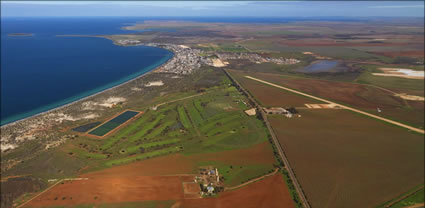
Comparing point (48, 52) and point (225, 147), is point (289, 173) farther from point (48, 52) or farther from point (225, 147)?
point (48, 52)

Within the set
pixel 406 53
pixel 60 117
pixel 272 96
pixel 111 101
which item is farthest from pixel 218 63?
pixel 406 53

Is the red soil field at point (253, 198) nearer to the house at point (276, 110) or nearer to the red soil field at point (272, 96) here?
the house at point (276, 110)

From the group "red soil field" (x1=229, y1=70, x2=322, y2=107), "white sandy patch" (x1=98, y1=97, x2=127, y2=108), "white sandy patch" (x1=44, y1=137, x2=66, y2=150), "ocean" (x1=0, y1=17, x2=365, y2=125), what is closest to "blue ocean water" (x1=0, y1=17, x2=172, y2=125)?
"ocean" (x1=0, y1=17, x2=365, y2=125)

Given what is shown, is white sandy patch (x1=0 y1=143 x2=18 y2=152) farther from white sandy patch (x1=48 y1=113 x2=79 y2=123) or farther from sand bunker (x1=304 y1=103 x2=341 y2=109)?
sand bunker (x1=304 y1=103 x2=341 y2=109)

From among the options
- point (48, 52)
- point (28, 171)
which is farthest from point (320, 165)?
point (48, 52)

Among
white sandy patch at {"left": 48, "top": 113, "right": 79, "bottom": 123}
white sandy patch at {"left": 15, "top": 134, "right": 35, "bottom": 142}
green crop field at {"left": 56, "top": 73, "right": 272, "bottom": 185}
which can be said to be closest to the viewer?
green crop field at {"left": 56, "top": 73, "right": 272, "bottom": 185}

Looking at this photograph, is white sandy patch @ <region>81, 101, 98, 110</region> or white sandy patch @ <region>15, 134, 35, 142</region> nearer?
white sandy patch @ <region>15, 134, 35, 142</region>

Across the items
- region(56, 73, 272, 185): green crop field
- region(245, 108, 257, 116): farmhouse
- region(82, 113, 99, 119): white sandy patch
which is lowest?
region(56, 73, 272, 185): green crop field
